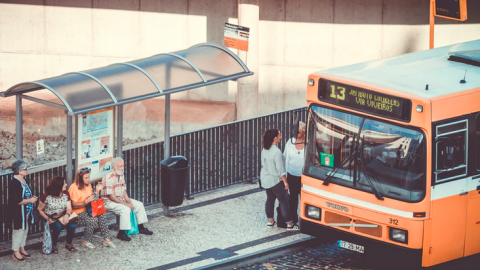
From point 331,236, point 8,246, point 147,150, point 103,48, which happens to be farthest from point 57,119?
point 331,236

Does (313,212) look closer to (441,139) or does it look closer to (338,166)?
(338,166)

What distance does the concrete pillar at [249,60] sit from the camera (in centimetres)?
1916

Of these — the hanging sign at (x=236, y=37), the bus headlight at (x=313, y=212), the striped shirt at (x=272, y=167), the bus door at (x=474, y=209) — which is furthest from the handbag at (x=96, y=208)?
the hanging sign at (x=236, y=37)

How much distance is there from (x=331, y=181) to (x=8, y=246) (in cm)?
485

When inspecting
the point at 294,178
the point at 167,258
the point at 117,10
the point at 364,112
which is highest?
the point at 117,10

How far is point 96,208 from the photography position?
11.4 meters

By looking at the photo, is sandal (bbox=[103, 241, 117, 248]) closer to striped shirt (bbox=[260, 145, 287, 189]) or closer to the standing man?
the standing man

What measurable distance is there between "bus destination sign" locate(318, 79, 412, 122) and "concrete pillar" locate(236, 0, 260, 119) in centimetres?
887

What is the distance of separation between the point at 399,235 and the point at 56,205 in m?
4.78

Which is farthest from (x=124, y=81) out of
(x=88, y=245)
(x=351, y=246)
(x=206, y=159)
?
(x=351, y=246)

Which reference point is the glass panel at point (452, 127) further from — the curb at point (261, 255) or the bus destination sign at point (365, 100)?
the curb at point (261, 255)

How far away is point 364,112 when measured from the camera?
33.0 feet

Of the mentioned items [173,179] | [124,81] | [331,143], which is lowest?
[173,179]

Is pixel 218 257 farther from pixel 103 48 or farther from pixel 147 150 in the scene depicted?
pixel 103 48
